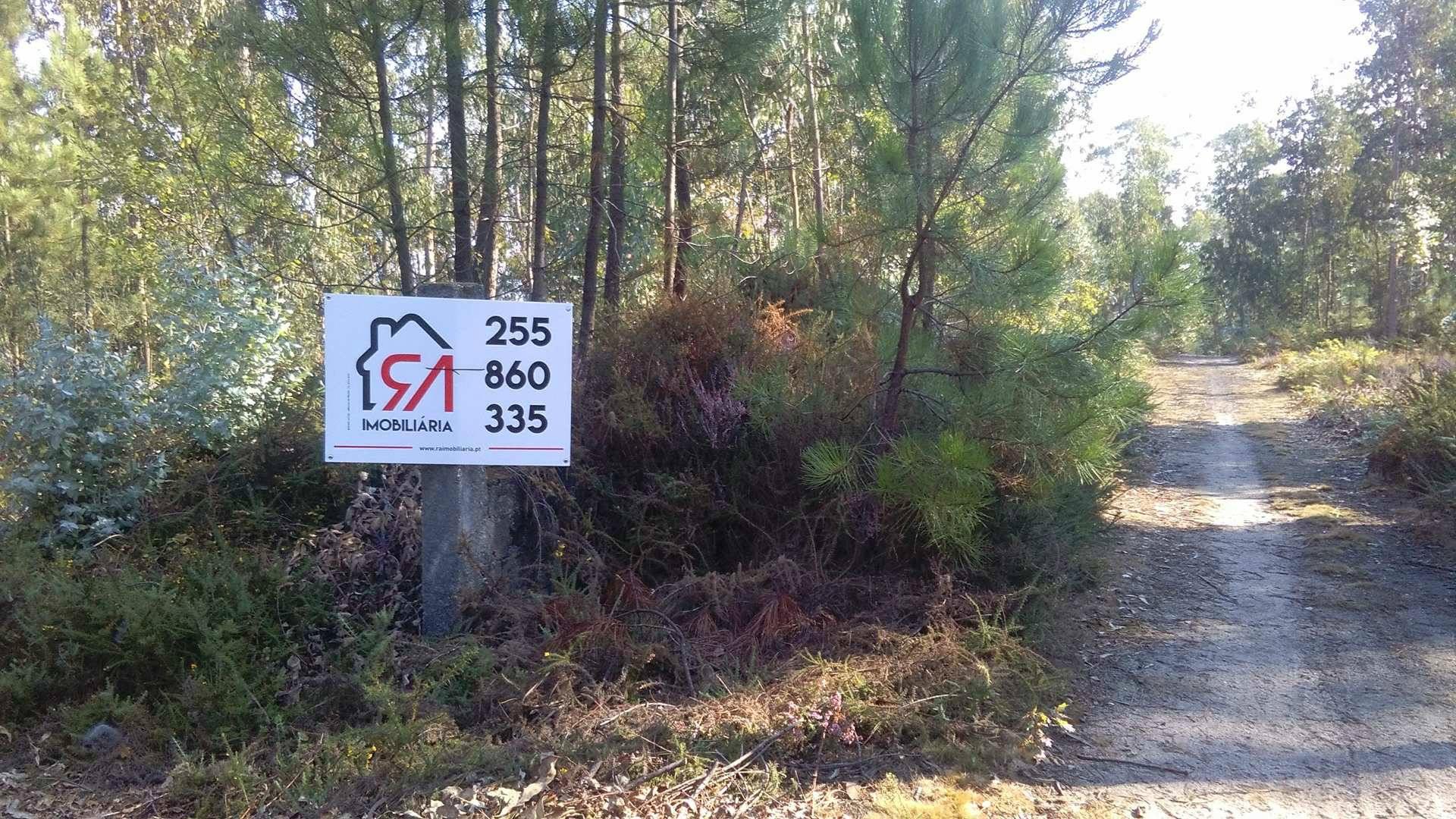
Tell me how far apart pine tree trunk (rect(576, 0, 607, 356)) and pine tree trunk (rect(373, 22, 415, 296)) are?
1388 mm

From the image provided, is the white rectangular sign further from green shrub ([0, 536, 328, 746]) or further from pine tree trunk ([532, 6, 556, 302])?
pine tree trunk ([532, 6, 556, 302])

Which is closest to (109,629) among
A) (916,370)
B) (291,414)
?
(291,414)

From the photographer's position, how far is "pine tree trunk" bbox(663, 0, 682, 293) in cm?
856

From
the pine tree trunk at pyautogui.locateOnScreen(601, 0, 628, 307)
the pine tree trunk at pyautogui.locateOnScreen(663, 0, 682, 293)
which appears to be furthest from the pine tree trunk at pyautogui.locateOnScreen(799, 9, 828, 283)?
the pine tree trunk at pyautogui.locateOnScreen(601, 0, 628, 307)

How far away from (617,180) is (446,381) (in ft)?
12.5

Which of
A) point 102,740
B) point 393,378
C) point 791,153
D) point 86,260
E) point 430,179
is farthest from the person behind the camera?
point 86,260

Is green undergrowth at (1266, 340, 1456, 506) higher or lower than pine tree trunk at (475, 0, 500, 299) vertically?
lower

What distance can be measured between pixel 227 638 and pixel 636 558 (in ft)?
7.72

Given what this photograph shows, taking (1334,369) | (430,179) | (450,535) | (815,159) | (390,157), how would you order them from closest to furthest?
(450,535) → (390,157) → (430,179) → (815,159) → (1334,369)

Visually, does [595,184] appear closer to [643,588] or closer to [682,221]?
[682,221]

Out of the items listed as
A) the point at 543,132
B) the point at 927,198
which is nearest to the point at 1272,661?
the point at 927,198

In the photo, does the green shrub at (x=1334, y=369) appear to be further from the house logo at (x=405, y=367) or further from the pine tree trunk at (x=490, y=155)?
the house logo at (x=405, y=367)

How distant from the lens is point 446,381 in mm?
5234

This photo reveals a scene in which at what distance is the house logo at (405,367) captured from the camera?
5.11 metres
